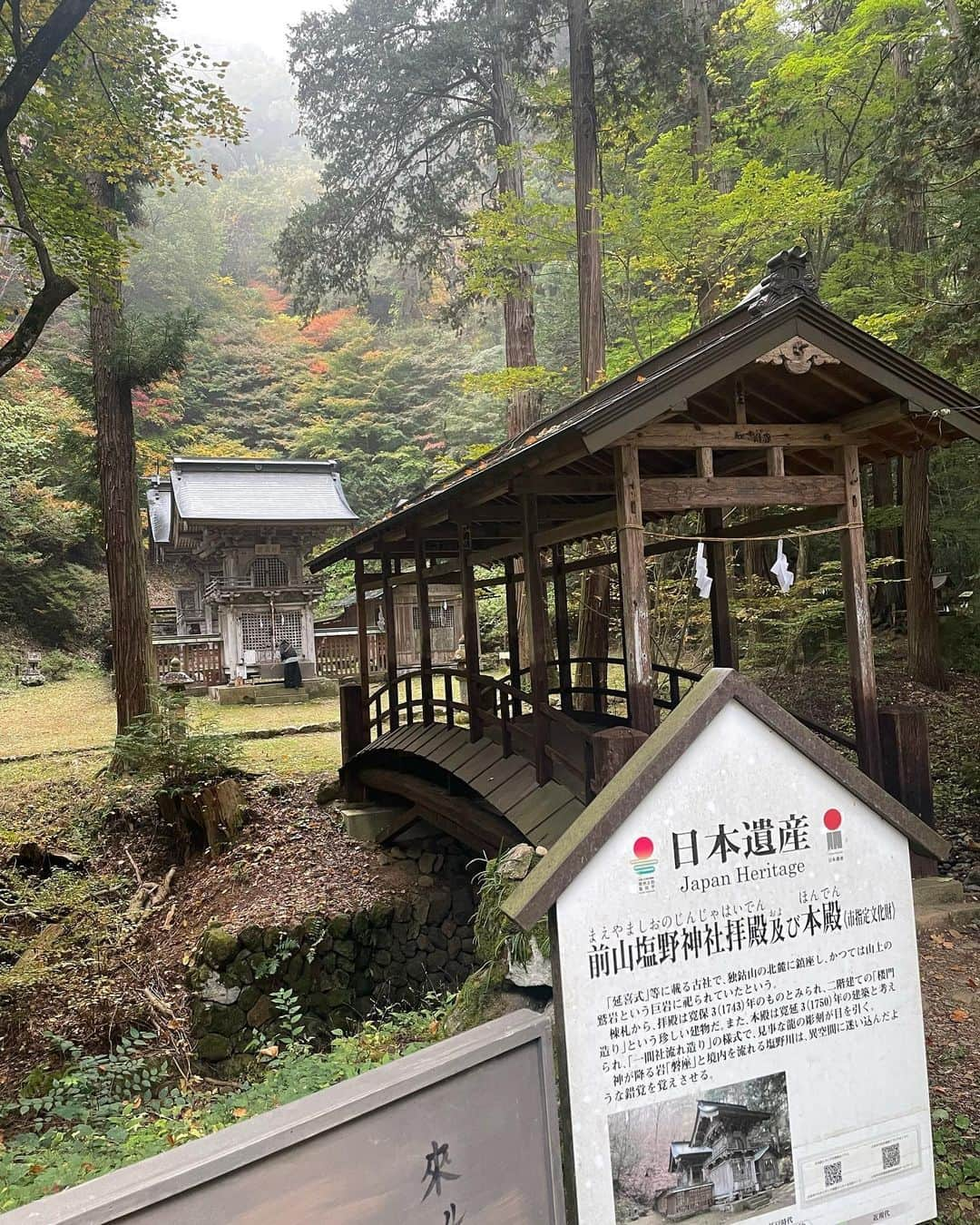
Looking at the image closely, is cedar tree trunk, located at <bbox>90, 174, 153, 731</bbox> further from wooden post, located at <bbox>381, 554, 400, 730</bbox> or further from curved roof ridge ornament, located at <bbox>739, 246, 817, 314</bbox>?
curved roof ridge ornament, located at <bbox>739, 246, 817, 314</bbox>

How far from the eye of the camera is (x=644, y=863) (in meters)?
2.54

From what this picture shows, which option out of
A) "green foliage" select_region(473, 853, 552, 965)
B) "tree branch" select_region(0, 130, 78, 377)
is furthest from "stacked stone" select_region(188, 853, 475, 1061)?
"tree branch" select_region(0, 130, 78, 377)

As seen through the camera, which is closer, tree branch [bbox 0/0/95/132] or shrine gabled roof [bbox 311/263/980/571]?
shrine gabled roof [bbox 311/263/980/571]

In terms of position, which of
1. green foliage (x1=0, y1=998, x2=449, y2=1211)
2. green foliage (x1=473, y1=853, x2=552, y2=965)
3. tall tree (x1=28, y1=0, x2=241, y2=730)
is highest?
tall tree (x1=28, y1=0, x2=241, y2=730)

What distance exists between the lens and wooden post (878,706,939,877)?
678 cm

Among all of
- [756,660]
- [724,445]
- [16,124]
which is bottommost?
[756,660]

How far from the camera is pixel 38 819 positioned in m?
11.4

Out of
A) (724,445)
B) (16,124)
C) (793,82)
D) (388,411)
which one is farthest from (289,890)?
(388,411)

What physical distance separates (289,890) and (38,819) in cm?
407

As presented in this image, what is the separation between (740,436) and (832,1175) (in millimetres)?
→ 5352

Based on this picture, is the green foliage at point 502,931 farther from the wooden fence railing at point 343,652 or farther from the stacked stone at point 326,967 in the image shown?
the wooden fence railing at point 343,652

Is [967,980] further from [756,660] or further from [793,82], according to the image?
[793,82]

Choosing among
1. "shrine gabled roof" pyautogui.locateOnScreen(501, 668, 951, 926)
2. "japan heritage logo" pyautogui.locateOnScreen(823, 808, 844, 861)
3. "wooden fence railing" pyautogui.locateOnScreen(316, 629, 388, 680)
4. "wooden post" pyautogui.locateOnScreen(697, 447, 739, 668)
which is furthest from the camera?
"wooden fence railing" pyautogui.locateOnScreen(316, 629, 388, 680)

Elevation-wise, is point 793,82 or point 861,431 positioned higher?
point 793,82
